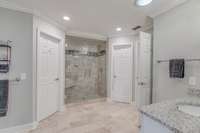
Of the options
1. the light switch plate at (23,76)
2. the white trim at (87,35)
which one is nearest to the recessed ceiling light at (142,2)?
the white trim at (87,35)

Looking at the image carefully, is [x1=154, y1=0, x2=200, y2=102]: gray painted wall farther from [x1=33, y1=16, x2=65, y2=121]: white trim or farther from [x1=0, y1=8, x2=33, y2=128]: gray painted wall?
[x1=0, y1=8, x2=33, y2=128]: gray painted wall

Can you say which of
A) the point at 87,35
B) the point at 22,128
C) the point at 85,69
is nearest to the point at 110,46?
the point at 87,35

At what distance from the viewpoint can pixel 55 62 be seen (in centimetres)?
319

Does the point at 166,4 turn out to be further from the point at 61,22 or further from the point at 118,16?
the point at 61,22

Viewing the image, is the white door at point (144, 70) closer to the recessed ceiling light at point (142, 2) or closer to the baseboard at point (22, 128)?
the recessed ceiling light at point (142, 2)

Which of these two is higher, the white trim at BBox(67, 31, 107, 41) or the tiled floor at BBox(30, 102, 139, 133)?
the white trim at BBox(67, 31, 107, 41)

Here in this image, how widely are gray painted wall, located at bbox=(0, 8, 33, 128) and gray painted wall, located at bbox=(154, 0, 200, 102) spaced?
8.17 feet

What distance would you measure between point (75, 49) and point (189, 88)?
357cm

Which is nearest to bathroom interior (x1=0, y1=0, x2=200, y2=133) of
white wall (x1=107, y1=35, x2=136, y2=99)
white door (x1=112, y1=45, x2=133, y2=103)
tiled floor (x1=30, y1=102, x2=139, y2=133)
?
tiled floor (x1=30, y1=102, x2=139, y2=133)

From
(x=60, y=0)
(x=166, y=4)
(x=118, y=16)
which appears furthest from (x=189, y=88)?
(x=60, y=0)

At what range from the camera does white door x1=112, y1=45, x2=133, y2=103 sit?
13.1ft

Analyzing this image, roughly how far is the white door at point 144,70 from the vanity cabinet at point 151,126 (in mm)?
1602

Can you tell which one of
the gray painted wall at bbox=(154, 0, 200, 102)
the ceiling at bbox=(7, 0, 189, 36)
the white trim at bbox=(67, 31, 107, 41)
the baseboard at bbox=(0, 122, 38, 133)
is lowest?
the baseboard at bbox=(0, 122, 38, 133)

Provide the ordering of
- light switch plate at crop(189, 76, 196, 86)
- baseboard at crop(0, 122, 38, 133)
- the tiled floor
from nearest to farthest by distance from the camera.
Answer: light switch plate at crop(189, 76, 196, 86) < baseboard at crop(0, 122, 38, 133) < the tiled floor
